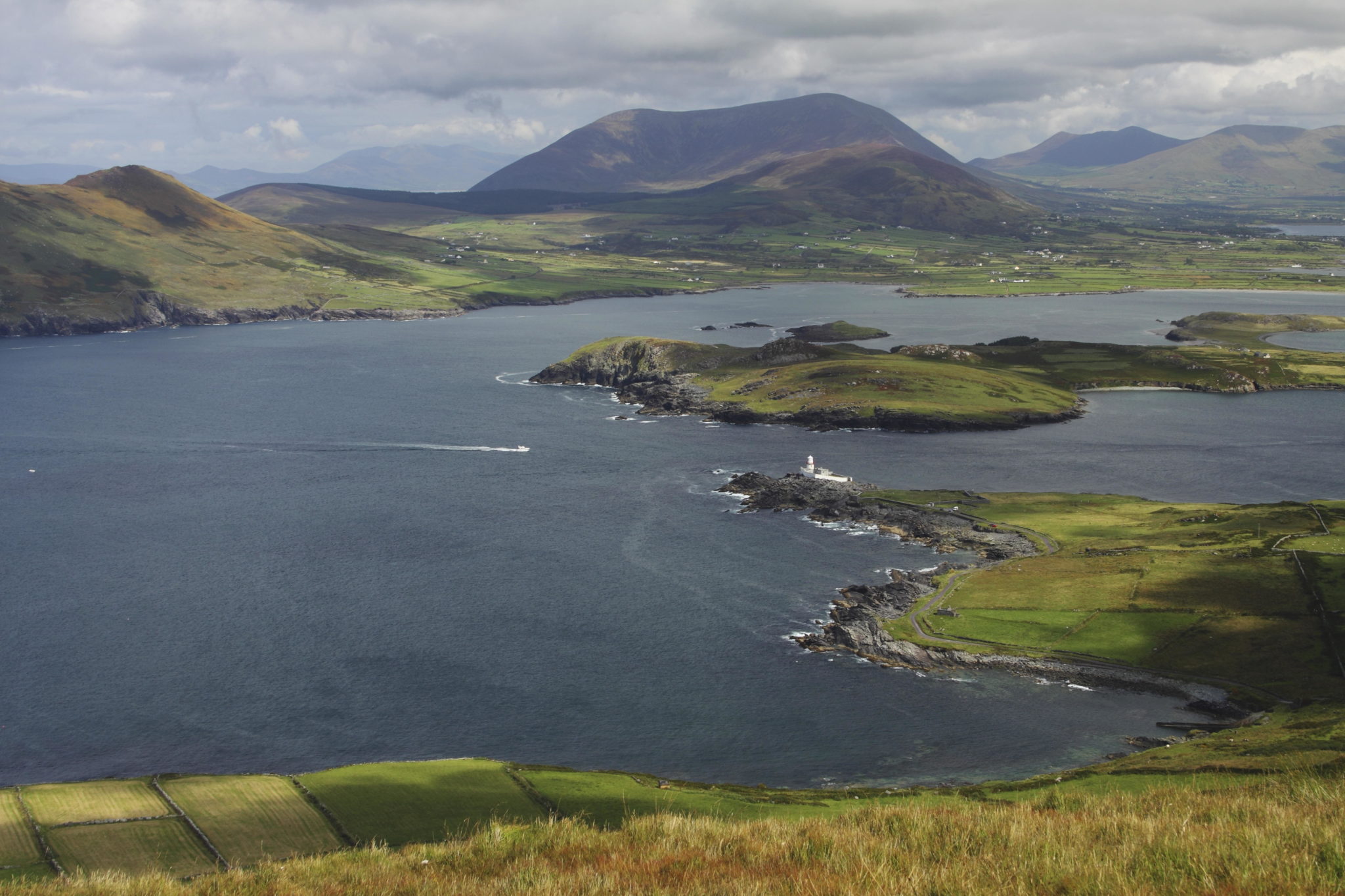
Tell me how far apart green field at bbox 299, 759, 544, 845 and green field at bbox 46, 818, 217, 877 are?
23.1 feet

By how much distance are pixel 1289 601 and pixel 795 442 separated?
8292cm

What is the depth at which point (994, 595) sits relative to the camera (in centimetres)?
9038

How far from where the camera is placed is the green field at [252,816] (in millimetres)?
51719

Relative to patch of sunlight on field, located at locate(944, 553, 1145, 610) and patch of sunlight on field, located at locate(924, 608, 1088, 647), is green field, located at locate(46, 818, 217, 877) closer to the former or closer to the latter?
patch of sunlight on field, located at locate(924, 608, 1088, 647)

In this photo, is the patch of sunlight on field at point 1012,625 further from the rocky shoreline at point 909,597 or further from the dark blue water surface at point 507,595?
the dark blue water surface at point 507,595

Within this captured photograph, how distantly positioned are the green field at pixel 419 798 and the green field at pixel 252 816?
4.17ft

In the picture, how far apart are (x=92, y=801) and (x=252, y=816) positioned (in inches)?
385

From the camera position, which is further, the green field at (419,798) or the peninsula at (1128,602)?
the peninsula at (1128,602)

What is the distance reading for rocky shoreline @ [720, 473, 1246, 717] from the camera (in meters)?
75.9

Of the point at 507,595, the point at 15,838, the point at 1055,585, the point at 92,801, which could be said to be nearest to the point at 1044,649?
the point at 1055,585

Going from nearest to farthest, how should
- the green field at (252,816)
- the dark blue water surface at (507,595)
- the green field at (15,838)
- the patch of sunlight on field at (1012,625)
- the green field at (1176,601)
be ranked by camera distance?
the green field at (15,838), the green field at (252,816), the dark blue water surface at (507,595), the green field at (1176,601), the patch of sunlight on field at (1012,625)

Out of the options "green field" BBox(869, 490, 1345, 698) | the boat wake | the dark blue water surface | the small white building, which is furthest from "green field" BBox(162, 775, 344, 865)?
the boat wake

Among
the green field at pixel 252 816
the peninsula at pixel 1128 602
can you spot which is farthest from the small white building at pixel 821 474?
the green field at pixel 252 816

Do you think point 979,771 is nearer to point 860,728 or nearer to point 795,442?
point 860,728
